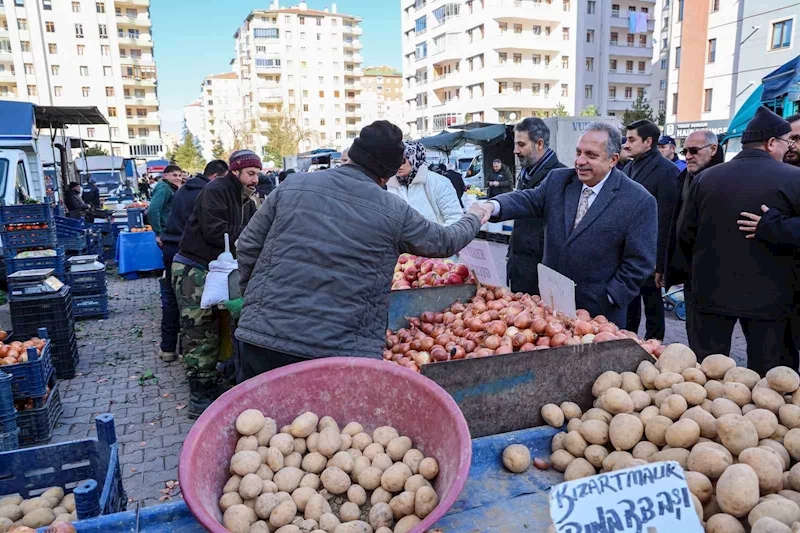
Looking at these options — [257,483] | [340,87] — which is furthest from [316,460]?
[340,87]

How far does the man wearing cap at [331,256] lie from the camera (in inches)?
90.3

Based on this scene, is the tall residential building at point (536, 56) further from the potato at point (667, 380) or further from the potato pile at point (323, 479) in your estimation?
the potato pile at point (323, 479)

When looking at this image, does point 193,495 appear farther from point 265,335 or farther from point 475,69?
point 475,69

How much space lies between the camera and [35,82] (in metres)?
57.8

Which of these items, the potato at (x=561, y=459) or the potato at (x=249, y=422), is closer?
the potato at (x=249, y=422)

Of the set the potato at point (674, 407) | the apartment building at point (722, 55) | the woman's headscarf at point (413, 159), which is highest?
the apartment building at point (722, 55)

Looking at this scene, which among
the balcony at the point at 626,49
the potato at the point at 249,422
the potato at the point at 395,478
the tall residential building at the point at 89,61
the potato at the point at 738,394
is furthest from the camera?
the tall residential building at the point at 89,61

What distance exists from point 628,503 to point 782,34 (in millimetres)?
30758

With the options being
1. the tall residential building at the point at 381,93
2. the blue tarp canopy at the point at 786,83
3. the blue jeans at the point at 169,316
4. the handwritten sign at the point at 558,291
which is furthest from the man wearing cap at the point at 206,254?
the tall residential building at the point at 381,93

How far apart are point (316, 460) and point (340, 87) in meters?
92.1

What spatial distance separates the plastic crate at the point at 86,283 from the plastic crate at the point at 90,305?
0.16ft

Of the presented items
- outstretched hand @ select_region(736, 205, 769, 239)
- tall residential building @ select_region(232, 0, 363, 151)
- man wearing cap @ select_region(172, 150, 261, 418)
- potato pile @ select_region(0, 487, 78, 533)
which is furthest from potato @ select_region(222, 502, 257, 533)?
tall residential building @ select_region(232, 0, 363, 151)

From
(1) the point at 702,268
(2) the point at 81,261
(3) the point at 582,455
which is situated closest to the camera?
(3) the point at 582,455

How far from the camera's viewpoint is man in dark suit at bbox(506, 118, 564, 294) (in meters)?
4.37
